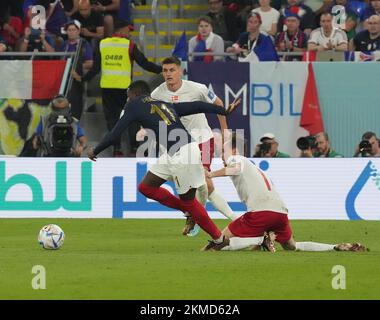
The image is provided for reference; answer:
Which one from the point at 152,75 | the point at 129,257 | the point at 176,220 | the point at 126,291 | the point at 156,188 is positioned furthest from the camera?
the point at 152,75

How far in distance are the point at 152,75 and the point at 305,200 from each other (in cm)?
454

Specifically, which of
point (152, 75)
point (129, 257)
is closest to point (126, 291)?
point (129, 257)

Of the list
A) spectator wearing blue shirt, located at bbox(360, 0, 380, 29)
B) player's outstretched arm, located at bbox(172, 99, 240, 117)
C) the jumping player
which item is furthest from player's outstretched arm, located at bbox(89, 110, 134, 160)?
spectator wearing blue shirt, located at bbox(360, 0, 380, 29)

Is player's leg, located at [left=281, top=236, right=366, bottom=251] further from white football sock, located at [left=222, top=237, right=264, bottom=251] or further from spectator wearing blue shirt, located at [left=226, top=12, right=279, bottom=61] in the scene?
spectator wearing blue shirt, located at [left=226, top=12, right=279, bottom=61]

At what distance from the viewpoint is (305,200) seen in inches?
808

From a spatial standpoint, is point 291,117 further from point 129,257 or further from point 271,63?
point 129,257

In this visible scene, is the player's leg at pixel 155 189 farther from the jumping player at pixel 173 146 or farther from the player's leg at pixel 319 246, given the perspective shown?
the player's leg at pixel 319 246

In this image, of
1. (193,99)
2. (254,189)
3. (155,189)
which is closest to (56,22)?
(193,99)

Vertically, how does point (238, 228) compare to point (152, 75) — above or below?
below

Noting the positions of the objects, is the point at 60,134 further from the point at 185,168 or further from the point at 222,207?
the point at 185,168

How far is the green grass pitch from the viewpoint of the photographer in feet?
37.8

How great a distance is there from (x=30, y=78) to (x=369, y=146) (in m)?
6.22

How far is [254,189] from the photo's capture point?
14.7 meters

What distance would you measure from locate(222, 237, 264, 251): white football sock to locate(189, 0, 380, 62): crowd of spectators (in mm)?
8260
